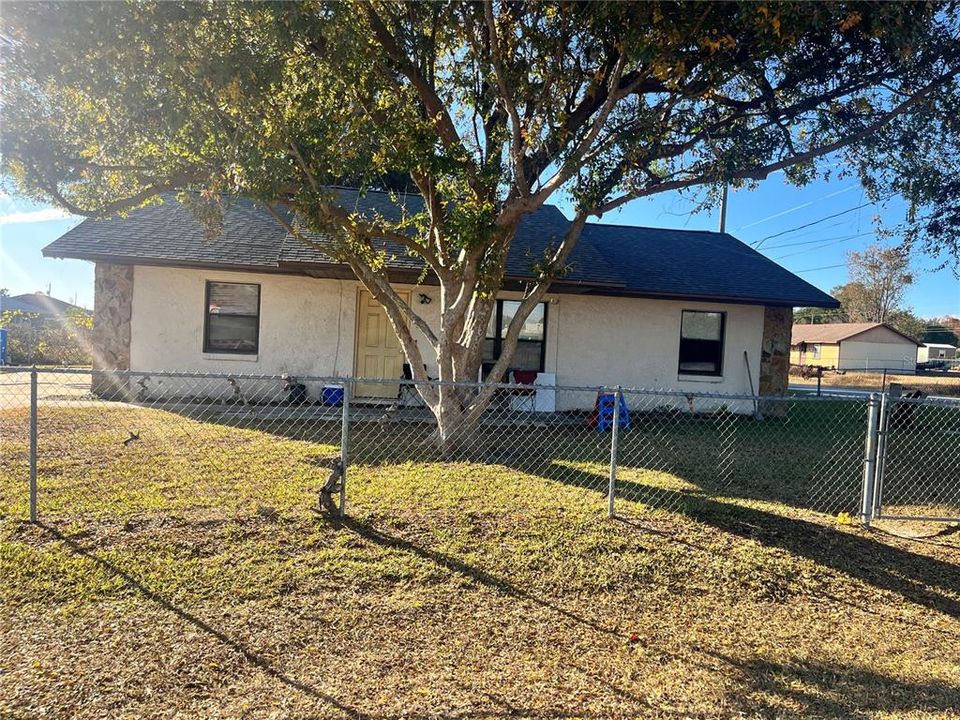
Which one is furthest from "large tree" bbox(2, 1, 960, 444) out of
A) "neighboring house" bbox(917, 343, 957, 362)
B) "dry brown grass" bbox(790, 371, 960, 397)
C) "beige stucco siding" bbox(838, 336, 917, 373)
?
"neighboring house" bbox(917, 343, 957, 362)

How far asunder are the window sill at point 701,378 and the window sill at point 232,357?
9034 millimetres

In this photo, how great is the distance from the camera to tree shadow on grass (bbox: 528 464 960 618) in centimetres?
439

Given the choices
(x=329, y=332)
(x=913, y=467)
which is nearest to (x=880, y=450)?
(x=913, y=467)

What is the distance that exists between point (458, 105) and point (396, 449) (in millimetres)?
4880

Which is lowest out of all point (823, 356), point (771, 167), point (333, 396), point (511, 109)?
point (333, 396)

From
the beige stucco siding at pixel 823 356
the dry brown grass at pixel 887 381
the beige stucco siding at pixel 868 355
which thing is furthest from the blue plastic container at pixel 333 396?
the beige stucco siding at pixel 868 355

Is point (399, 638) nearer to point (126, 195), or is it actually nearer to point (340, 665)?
point (340, 665)

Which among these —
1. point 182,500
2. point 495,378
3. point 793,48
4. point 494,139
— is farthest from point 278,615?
point 793,48

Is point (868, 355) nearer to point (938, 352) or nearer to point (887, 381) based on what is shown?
point (887, 381)

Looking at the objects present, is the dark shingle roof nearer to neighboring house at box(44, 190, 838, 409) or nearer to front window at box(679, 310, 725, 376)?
neighboring house at box(44, 190, 838, 409)

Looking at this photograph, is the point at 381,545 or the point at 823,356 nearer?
the point at 381,545

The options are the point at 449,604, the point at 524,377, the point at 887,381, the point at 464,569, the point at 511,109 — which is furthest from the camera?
the point at 887,381

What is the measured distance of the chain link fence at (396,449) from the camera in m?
5.30

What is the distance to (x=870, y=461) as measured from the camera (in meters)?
5.40
